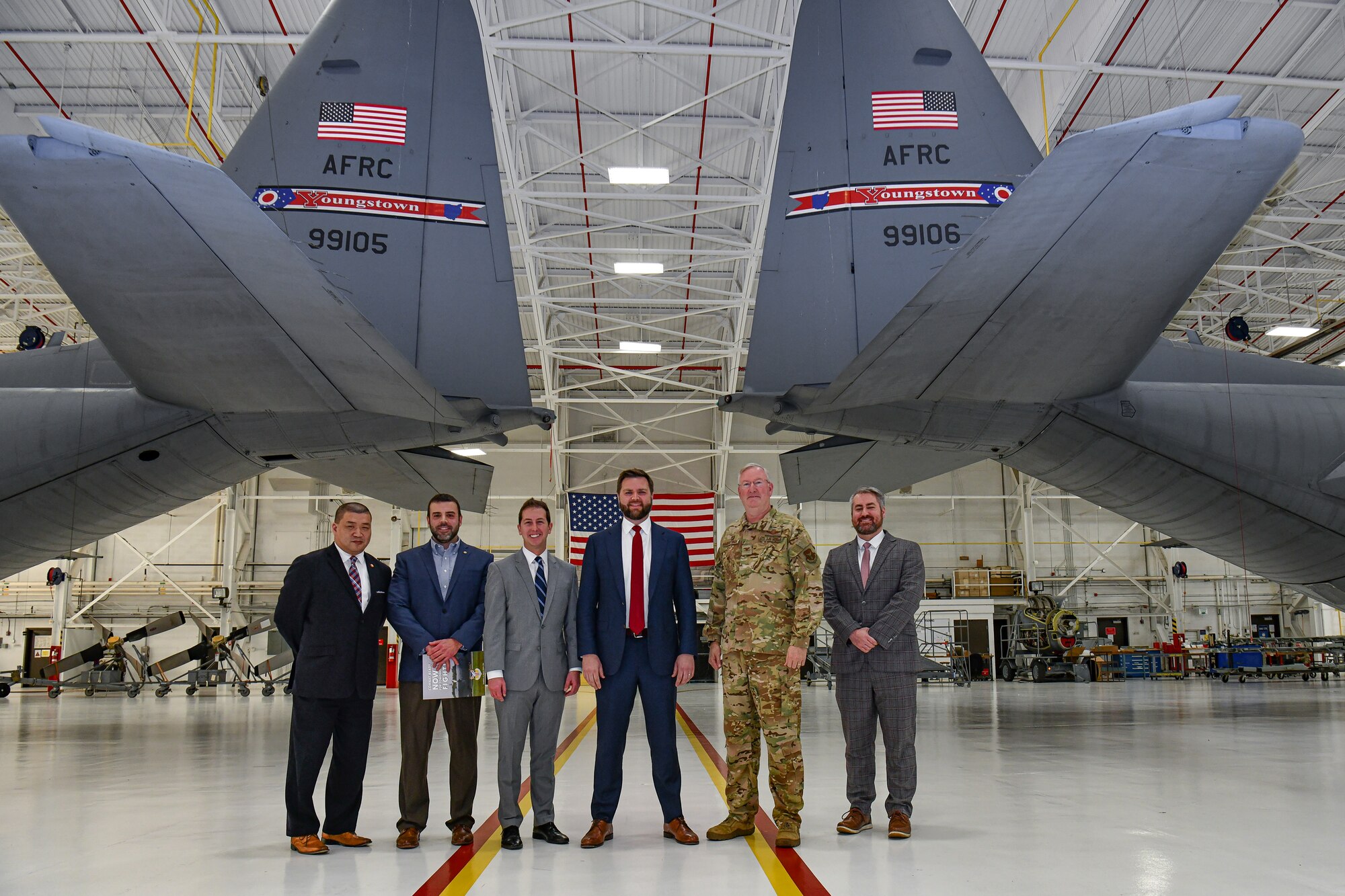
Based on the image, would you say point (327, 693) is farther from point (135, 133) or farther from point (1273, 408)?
point (135, 133)

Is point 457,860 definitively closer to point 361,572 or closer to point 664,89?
point 361,572

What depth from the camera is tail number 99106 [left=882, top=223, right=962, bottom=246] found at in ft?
26.8

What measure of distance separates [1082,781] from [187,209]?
688 centimetres

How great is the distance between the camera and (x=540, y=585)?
208 inches

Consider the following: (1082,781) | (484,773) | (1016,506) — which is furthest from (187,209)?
(1016,506)

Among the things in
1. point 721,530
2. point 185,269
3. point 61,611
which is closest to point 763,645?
point 185,269

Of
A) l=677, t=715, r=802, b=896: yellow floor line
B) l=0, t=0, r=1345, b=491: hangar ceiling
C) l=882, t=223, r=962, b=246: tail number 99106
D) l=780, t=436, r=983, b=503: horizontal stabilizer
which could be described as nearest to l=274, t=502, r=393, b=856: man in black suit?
l=677, t=715, r=802, b=896: yellow floor line

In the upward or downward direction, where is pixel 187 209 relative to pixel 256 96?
downward

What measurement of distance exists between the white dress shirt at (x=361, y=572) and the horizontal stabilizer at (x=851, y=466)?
4662mm

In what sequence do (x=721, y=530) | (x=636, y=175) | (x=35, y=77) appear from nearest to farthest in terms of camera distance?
Result: (x=636, y=175) < (x=35, y=77) < (x=721, y=530)

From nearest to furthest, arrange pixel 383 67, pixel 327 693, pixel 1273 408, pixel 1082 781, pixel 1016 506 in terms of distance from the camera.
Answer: pixel 327 693, pixel 1082 781, pixel 383 67, pixel 1273 408, pixel 1016 506

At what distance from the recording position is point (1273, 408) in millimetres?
8953

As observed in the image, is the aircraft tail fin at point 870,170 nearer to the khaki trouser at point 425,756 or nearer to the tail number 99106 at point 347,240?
the tail number 99106 at point 347,240

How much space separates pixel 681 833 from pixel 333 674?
196cm
